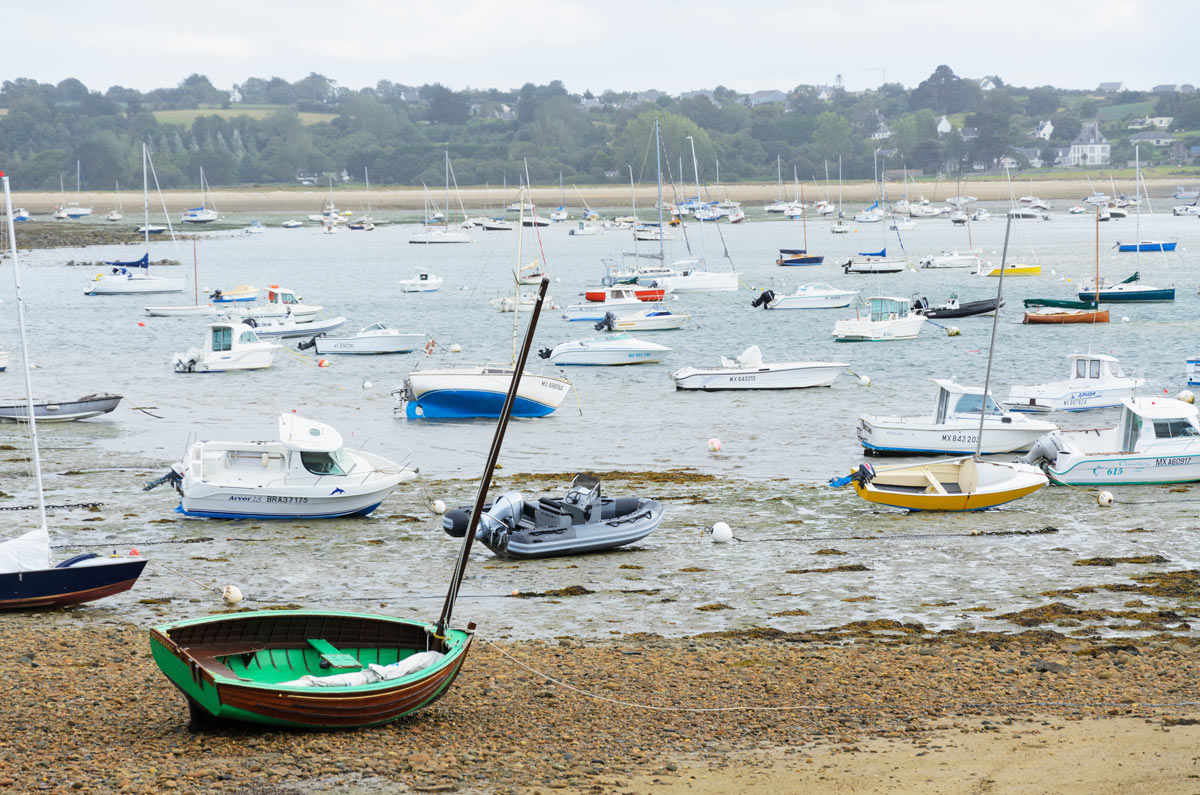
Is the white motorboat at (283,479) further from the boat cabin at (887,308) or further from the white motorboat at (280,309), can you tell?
the boat cabin at (887,308)

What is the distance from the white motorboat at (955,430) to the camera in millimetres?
30625

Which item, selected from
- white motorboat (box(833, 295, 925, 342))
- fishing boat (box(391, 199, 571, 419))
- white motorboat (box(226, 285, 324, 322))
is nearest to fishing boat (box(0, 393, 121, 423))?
fishing boat (box(391, 199, 571, 419))

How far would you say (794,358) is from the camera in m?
51.8

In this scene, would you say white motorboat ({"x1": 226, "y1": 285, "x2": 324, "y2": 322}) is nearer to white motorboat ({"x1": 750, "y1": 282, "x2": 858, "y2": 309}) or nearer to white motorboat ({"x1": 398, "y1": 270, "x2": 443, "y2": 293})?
white motorboat ({"x1": 398, "y1": 270, "x2": 443, "y2": 293})

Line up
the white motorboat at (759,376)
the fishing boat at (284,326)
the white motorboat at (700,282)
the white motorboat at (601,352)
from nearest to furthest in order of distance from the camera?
the white motorboat at (759,376), the white motorboat at (601,352), the fishing boat at (284,326), the white motorboat at (700,282)

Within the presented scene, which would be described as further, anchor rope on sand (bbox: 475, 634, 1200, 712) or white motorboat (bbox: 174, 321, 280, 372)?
white motorboat (bbox: 174, 321, 280, 372)

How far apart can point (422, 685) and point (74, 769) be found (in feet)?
10.8

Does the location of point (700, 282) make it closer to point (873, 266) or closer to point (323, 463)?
point (873, 266)

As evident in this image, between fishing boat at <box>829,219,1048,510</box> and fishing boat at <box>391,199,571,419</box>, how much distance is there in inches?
546

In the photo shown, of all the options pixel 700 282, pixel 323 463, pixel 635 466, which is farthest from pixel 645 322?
pixel 323 463

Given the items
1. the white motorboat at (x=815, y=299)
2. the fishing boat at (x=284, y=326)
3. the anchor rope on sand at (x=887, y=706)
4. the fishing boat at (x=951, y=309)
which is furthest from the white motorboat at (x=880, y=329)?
the anchor rope on sand at (x=887, y=706)

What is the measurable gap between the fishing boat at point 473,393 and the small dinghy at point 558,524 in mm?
14552

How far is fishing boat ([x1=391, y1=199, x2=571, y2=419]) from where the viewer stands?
3706 centimetres

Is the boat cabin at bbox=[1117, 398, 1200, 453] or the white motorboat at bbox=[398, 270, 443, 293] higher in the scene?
the white motorboat at bbox=[398, 270, 443, 293]
